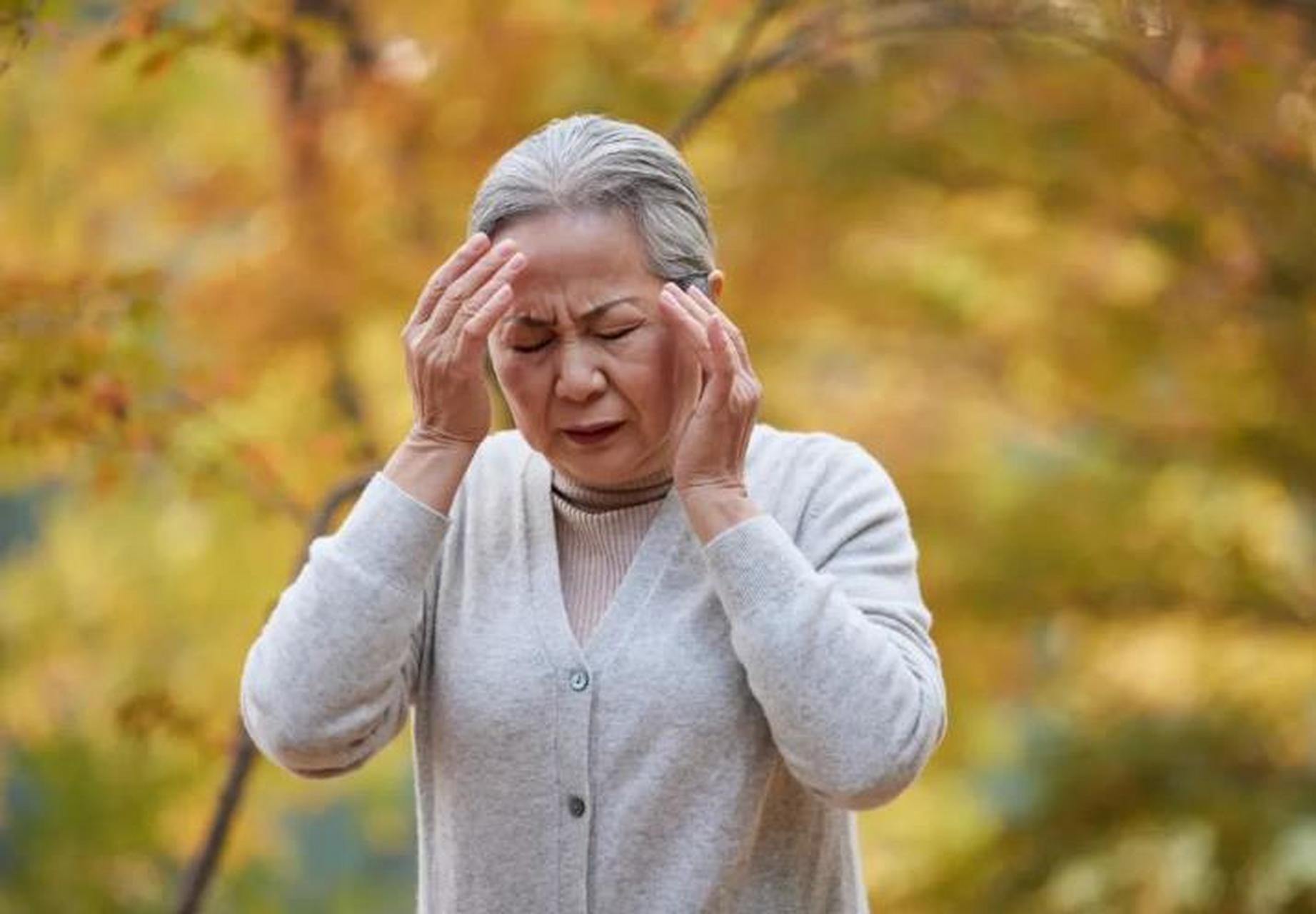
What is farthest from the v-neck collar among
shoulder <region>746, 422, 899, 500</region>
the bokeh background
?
the bokeh background

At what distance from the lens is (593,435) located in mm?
2357

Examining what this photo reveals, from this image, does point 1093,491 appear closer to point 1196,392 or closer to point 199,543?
point 1196,392

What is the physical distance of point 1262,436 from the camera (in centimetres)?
748

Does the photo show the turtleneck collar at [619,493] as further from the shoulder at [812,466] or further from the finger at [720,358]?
the finger at [720,358]

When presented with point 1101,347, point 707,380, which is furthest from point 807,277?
point 707,380

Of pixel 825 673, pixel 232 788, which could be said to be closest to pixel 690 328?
pixel 825 673

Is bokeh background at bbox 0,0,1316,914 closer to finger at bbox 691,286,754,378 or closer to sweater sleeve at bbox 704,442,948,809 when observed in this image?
finger at bbox 691,286,754,378

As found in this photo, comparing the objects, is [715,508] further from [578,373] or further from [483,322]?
Answer: [483,322]

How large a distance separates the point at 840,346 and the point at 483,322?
665 cm

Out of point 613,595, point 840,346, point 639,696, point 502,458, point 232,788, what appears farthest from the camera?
point 840,346

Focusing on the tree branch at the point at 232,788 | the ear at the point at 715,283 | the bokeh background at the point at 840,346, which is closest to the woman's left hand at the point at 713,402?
the ear at the point at 715,283

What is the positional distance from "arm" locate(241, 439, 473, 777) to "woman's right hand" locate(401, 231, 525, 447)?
3 cm

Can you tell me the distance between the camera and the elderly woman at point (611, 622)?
7.26 feet

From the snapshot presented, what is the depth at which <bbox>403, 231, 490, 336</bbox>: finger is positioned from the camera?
2258 mm
